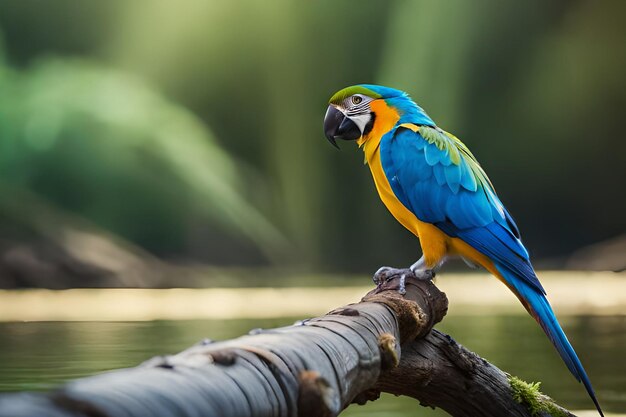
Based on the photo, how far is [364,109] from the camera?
1.83m

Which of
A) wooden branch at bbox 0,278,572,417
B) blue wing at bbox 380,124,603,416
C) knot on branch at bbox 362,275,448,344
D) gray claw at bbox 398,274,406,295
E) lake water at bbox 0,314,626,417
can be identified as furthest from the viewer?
lake water at bbox 0,314,626,417

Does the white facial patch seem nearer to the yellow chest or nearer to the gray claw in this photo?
A: the yellow chest

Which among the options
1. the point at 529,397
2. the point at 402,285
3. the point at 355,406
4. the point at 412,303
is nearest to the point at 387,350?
the point at 412,303

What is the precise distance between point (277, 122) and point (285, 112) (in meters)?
0.10

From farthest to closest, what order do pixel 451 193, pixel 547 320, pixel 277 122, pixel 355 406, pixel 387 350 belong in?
1. pixel 277 122
2. pixel 355 406
3. pixel 451 193
4. pixel 547 320
5. pixel 387 350

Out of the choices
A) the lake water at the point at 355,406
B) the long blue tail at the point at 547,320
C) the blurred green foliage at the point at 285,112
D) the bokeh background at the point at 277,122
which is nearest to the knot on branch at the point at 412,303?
the long blue tail at the point at 547,320

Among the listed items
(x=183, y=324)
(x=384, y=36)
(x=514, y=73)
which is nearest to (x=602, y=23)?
(x=514, y=73)

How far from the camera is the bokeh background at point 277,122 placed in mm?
6293

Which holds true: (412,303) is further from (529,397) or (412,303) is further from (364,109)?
(364,109)

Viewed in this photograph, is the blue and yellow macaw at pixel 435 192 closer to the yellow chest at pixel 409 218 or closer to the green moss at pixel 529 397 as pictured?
the yellow chest at pixel 409 218

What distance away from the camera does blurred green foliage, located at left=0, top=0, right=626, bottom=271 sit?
637 centimetres

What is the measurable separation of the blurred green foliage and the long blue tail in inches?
186

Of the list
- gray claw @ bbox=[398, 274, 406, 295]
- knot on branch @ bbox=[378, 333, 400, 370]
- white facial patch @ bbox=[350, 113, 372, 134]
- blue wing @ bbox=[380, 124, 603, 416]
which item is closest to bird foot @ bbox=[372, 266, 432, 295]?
gray claw @ bbox=[398, 274, 406, 295]

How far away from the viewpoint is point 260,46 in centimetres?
695
